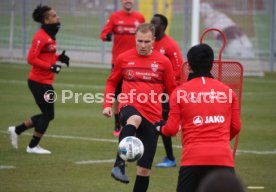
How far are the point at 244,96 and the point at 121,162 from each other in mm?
14197

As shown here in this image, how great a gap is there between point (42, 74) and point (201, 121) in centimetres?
696

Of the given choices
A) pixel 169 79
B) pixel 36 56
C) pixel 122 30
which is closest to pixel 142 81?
pixel 169 79

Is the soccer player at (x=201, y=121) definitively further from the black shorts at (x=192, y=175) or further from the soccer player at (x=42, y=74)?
the soccer player at (x=42, y=74)

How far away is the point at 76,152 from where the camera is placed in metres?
14.6

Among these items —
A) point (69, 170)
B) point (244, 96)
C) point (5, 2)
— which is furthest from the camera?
point (5, 2)

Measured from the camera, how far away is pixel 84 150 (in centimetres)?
1486

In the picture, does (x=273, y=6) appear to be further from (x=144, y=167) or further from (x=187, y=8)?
(x=144, y=167)

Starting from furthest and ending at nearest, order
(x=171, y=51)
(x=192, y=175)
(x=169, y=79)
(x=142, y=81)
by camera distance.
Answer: (x=171, y=51), (x=169, y=79), (x=142, y=81), (x=192, y=175)

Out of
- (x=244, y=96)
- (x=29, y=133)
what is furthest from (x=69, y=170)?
(x=244, y=96)

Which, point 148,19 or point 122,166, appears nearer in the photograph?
point 122,166

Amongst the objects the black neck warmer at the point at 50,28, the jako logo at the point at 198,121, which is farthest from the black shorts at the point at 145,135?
the black neck warmer at the point at 50,28

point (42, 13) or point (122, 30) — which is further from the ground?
point (42, 13)

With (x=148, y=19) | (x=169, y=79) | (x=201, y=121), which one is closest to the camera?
(x=201, y=121)

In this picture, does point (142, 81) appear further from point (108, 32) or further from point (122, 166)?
point (108, 32)
